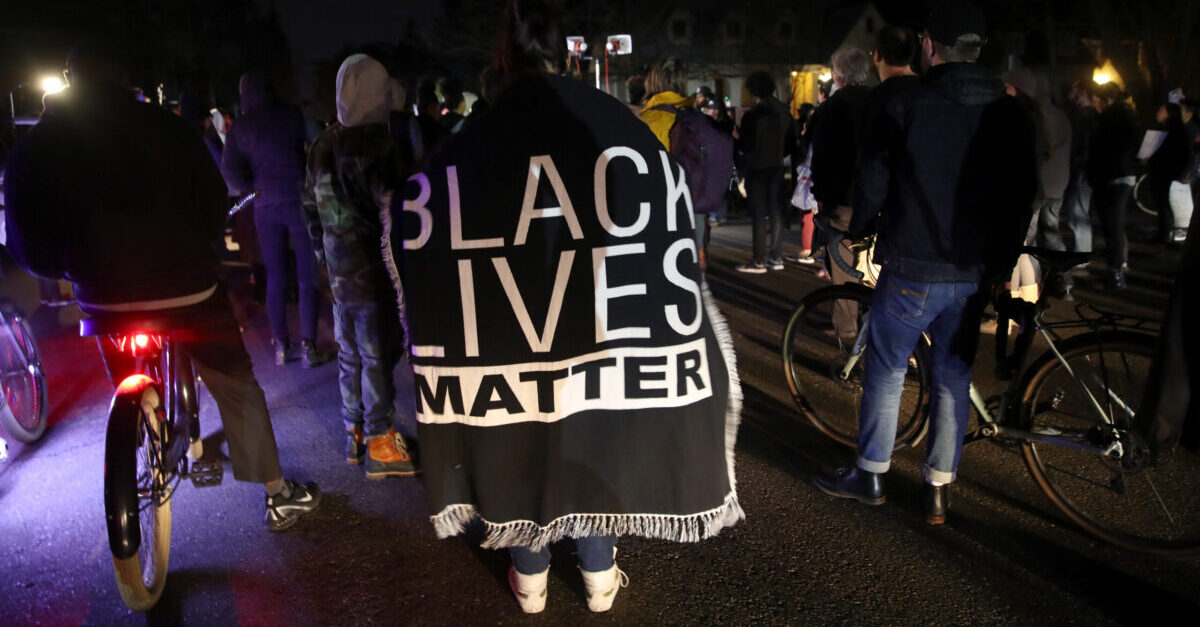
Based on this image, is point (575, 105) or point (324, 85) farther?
point (324, 85)

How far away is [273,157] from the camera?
5234 mm

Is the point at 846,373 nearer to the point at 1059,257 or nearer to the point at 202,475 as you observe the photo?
the point at 1059,257

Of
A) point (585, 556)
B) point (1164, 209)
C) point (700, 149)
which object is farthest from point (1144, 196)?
point (585, 556)

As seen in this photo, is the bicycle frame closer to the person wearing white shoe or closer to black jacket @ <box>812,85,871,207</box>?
the person wearing white shoe

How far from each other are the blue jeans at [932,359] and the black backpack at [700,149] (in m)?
3.17

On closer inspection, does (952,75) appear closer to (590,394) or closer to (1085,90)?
(590,394)

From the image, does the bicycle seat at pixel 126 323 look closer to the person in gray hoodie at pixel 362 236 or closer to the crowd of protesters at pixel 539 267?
the crowd of protesters at pixel 539 267

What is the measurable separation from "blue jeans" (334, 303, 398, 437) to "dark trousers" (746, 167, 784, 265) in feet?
18.3

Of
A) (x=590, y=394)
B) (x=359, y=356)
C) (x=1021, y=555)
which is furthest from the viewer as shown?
(x=359, y=356)

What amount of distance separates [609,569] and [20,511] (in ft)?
9.57

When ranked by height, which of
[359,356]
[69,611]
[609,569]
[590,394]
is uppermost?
[590,394]

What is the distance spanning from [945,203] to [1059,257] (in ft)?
1.79

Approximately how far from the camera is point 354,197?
3.52 meters

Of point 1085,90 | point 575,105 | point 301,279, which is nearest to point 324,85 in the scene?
point 301,279
